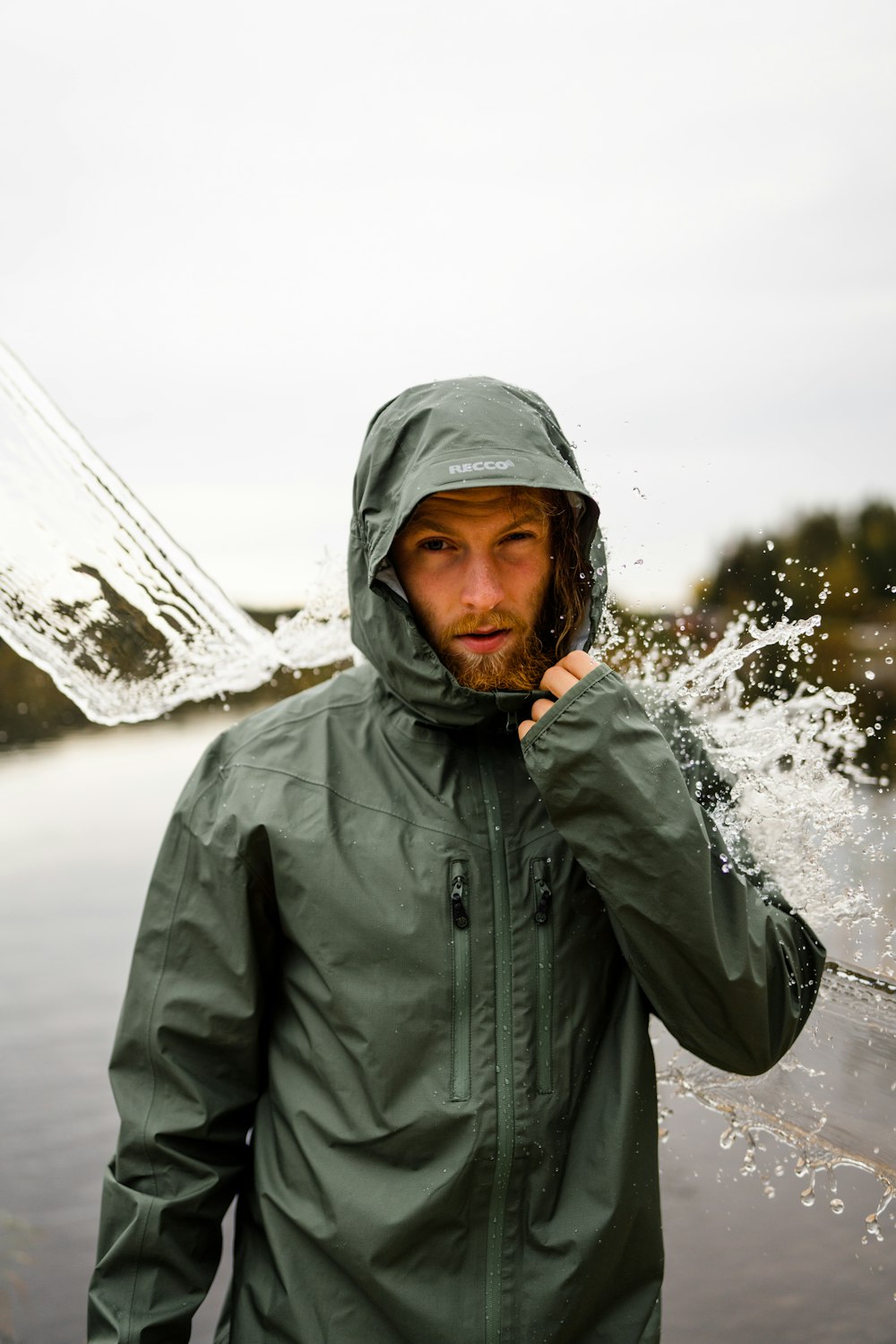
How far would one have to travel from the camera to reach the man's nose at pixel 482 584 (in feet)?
5.49

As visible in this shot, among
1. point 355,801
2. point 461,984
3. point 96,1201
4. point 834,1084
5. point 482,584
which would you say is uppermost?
point 482,584

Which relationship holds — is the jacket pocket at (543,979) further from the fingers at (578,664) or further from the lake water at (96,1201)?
the lake water at (96,1201)

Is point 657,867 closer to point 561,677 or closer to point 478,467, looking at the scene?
point 561,677

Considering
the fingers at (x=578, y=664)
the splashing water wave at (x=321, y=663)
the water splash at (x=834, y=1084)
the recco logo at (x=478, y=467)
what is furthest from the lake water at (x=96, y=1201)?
the recco logo at (x=478, y=467)

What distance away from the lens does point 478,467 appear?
1.60m

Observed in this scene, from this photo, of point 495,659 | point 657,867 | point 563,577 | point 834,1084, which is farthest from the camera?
point 834,1084

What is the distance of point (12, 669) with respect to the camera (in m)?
8.70

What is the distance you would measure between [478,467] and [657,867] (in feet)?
2.08

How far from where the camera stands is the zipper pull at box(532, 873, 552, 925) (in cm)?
160

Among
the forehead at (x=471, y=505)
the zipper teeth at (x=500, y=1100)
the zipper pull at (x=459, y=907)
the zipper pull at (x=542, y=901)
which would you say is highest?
the forehead at (x=471, y=505)

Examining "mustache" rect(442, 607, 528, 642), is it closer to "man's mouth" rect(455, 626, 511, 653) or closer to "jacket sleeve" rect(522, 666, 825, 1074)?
"man's mouth" rect(455, 626, 511, 653)

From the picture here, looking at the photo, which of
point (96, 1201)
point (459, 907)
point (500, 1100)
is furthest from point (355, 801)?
point (96, 1201)

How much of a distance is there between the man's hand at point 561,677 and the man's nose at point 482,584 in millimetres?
180

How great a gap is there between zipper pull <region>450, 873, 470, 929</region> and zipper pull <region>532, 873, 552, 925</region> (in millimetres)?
105
